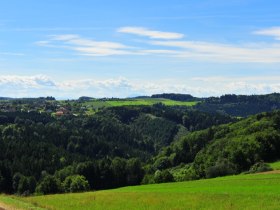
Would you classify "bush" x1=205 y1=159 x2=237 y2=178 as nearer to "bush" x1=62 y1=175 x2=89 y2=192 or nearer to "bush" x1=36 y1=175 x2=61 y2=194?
"bush" x1=62 y1=175 x2=89 y2=192

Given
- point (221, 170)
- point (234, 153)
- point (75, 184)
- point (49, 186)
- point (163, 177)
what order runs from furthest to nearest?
point (49, 186) < point (75, 184) < point (234, 153) < point (163, 177) < point (221, 170)

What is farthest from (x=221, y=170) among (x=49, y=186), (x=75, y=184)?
(x=49, y=186)

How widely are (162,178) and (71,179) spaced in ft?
104

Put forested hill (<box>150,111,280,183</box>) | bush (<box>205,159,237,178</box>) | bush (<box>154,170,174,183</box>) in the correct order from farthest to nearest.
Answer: bush (<box>154,170,174,183</box>)
forested hill (<box>150,111,280,183</box>)
bush (<box>205,159,237,178</box>)

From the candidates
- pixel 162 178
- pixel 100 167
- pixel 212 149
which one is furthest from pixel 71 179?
pixel 212 149

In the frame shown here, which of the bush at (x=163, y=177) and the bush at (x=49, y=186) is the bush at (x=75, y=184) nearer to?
the bush at (x=49, y=186)

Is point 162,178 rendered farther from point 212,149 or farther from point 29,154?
point 29,154

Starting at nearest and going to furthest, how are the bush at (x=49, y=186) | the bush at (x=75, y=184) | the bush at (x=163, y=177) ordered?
1. the bush at (x=163, y=177)
2. the bush at (x=75, y=184)
3. the bush at (x=49, y=186)

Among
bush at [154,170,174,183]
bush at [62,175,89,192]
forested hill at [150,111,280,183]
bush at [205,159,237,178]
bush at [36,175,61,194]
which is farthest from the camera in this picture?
bush at [36,175,61,194]

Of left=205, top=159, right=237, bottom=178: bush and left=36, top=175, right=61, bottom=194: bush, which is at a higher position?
left=205, top=159, right=237, bottom=178: bush

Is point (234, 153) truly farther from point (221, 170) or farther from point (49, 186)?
point (49, 186)

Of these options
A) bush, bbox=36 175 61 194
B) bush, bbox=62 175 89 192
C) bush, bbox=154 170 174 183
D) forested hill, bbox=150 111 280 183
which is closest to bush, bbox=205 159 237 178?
forested hill, bbox=150 111 280 183

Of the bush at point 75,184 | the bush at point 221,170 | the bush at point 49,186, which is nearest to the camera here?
the bush at point 221,170

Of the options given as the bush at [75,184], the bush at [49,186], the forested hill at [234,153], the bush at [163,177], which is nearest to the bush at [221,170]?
the forested hill at [234,153]
